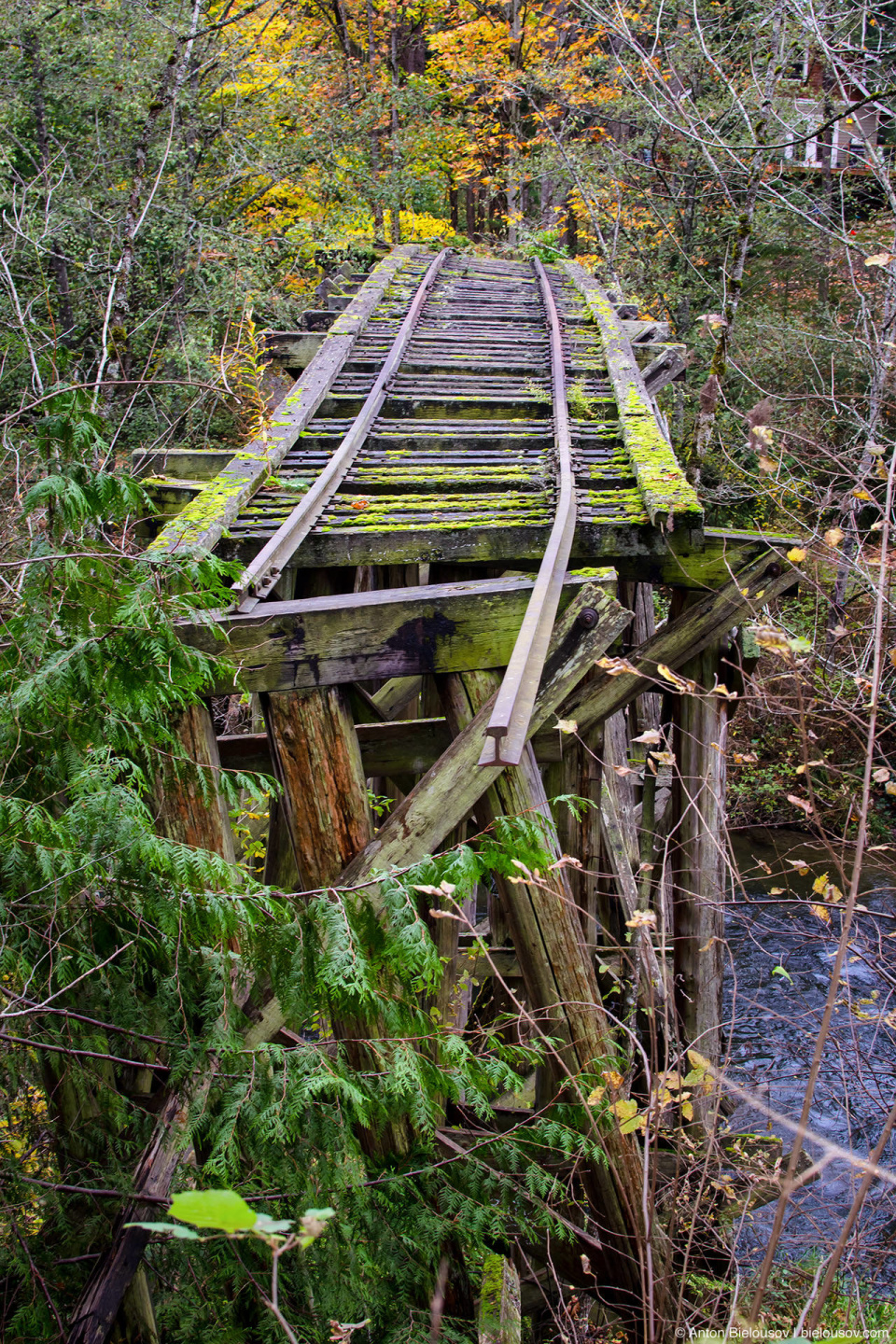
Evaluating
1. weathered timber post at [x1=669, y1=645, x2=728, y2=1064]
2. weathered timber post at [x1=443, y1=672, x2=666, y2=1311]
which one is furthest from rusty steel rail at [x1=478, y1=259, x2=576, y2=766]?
weathered timber post at [x1=669, y1=645, x2=728, y2=1064]

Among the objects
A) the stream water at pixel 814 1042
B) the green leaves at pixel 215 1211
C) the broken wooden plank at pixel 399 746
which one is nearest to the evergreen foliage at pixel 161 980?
the green leaves at pixel 215 1211

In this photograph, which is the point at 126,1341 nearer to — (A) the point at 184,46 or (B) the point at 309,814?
(B) the point at 309,814

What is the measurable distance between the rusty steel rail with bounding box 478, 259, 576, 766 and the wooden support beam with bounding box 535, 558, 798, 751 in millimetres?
762

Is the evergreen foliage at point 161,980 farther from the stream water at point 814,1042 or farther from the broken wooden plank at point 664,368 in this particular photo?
the broken wooden plank at point 664,368

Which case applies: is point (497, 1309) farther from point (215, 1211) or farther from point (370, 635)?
point (215, 1211)

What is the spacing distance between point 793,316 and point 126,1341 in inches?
623

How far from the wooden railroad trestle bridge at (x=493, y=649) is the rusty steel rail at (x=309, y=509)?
0.7 inches

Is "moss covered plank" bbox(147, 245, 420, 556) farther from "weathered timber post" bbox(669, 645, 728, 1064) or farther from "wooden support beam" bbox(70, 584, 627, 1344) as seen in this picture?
"weathered timber post" bbox(669, 645, 728, 1064)

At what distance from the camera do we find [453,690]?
2.66 meters

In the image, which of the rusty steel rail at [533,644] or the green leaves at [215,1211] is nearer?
the green leaves at [215,1211]

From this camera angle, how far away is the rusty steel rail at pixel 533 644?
6.02ft

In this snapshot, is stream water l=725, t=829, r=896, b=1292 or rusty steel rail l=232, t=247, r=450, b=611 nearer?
rusty steel rail l=232, t=247, r=450, b=611

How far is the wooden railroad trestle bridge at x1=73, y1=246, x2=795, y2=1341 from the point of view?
8.09 ft

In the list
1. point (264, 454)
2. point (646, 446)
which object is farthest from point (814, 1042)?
point (264, 454)
